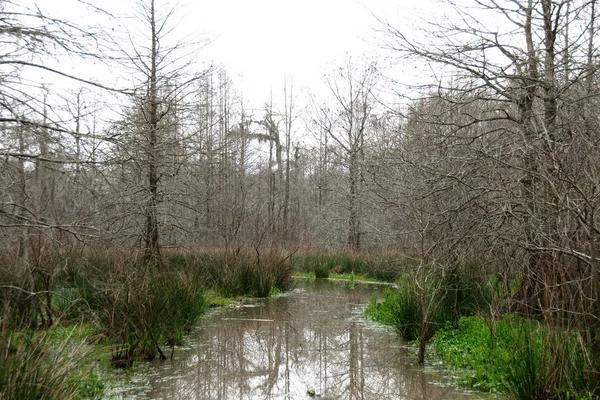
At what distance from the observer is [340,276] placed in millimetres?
20781

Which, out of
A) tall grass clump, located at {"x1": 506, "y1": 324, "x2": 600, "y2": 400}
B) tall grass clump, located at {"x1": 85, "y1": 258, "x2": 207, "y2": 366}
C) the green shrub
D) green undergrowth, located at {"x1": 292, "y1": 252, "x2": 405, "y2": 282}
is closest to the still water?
tall grass clump, located at {"x1": 85, "y1": 258, "x2": 207, "y2": 366}

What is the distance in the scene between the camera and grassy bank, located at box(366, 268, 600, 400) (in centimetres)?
486

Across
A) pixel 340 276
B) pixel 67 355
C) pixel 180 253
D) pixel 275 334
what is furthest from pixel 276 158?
pixel 67 355

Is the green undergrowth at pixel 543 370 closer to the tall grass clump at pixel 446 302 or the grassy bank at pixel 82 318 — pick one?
the tall grass clump at pixel 446 302

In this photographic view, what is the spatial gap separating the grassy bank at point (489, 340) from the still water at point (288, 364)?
0.41 metres

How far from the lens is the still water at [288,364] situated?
649 cm

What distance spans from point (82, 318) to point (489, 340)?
16.2 ft

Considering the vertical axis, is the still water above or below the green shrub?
below

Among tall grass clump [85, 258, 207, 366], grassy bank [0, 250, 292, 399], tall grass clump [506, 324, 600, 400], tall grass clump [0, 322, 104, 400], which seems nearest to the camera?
tall grass clump [0, 322, 104, 400]

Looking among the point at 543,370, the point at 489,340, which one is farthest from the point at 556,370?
the point at 489,340

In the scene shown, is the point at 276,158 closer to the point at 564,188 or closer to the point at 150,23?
the point at 150,23

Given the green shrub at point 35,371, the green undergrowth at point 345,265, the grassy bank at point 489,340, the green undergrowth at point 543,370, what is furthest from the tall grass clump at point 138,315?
the green undergrowth at point 345,265

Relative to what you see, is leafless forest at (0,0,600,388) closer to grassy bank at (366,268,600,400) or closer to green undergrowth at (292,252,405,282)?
grassy bank at (366,268,600,400)

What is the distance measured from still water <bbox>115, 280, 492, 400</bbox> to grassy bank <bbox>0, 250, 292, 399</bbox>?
45cm
